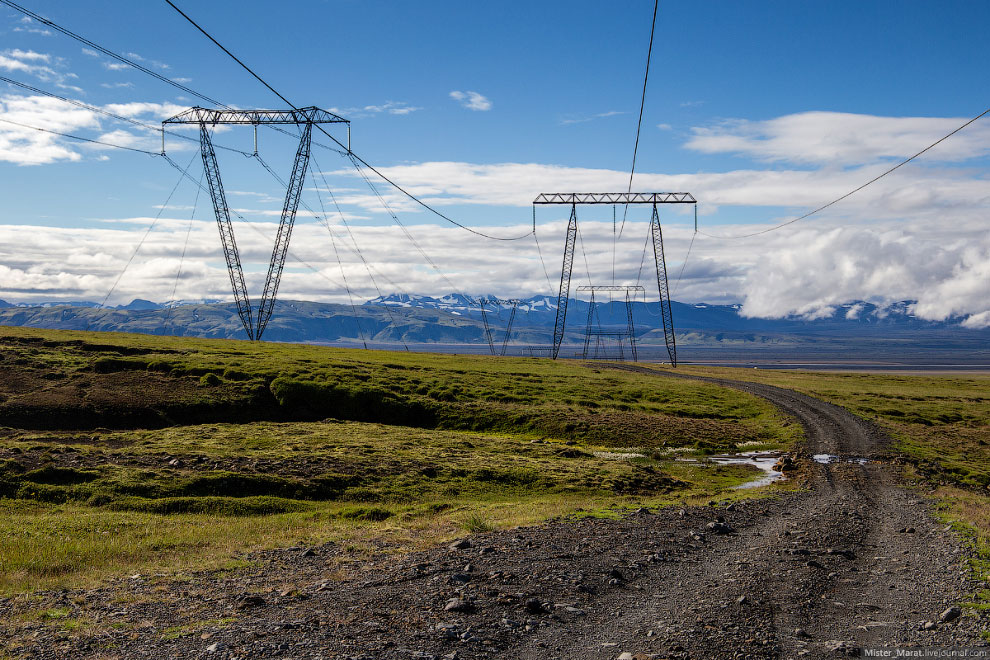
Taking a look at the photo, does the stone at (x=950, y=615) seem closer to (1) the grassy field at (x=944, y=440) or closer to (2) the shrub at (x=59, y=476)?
(1) the grassy field at (x=944, y=440)

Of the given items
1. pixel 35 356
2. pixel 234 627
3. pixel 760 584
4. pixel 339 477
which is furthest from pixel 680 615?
pixel 35 356

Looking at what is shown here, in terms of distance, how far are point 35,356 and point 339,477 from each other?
152ft

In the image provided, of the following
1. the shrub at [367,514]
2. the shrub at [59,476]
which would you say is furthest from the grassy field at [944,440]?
the shrub at [59,476]

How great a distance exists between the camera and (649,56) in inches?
1458

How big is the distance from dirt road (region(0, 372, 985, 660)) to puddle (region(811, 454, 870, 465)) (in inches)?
930

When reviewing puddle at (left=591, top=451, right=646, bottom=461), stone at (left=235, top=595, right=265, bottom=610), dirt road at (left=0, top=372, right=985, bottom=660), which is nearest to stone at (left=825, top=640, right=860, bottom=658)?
dirt road at (left=0, top=372, right=985, bottom=660)

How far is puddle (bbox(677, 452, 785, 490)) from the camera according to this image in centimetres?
4347

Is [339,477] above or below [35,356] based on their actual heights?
below

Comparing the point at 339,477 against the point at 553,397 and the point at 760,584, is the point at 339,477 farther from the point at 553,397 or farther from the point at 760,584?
the point at 553,397

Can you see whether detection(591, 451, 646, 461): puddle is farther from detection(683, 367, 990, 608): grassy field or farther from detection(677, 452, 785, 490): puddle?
detection(683, 367, 990, 608): grassy field

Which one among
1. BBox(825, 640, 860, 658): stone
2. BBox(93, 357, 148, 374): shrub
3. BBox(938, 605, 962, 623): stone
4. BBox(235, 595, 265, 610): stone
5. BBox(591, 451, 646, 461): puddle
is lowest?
BBox(591, 451, 646, 461): puddle

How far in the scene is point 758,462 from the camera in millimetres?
51312

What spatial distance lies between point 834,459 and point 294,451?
1530 inches

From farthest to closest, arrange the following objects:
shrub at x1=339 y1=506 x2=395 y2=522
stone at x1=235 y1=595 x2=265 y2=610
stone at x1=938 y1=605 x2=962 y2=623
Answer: shrub at x1=339 y1=506 x2=395 y2=522, stone at x1=235 y1=595 x2=265 y2=610, stone at x1=938 y1=605 x2=962 y2=623
